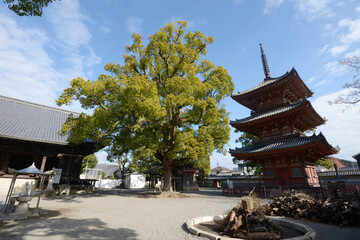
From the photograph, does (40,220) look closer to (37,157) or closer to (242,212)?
(242,212)

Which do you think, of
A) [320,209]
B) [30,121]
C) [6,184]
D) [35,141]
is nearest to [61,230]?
[320,209]

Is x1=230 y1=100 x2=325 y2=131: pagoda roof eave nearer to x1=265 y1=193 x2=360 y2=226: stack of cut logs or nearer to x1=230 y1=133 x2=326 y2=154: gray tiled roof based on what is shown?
x1=230 y1=133 x2=326 y2=154: gray tiled roof

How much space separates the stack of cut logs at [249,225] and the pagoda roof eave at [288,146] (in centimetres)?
953

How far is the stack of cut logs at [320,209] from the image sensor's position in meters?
5.96

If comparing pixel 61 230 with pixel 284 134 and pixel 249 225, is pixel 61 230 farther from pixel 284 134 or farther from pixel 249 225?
pixel 284 134

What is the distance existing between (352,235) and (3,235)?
9.33 m

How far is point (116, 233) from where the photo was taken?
188 inches

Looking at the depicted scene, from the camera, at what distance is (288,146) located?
42.6 ft

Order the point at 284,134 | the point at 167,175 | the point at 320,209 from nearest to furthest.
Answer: the point at 320,209 < the point at 284,134 < the point at 167,175

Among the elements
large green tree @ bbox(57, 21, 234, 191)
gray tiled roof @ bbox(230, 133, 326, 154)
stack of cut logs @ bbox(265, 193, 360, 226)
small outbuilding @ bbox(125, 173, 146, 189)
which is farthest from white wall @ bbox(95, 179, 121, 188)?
stack of cut logs @ bbox(265, 193, 360, 226)

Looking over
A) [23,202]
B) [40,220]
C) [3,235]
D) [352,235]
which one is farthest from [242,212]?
[23,202]

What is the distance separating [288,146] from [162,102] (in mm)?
10040

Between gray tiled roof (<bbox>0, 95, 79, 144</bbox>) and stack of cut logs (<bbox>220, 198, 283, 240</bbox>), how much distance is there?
1605 cm

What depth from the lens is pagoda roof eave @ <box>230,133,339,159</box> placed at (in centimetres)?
1202
